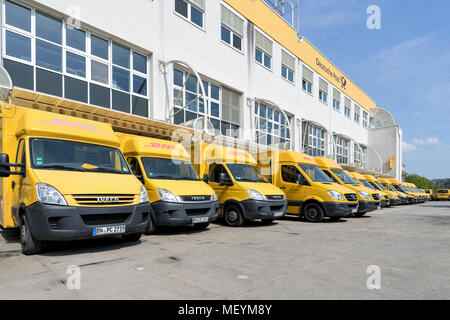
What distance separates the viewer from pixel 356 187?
13.4 meters

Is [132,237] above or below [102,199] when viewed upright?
below

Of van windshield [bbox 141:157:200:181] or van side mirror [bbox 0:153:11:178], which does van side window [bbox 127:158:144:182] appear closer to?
van windshield [bbox 141:157:200:181]

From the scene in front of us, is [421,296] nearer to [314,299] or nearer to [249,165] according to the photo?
[314,299]

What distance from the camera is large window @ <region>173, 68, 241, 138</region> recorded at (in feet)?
48.1

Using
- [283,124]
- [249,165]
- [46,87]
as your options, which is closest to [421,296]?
[249,165]

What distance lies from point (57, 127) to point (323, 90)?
27733 millimetres

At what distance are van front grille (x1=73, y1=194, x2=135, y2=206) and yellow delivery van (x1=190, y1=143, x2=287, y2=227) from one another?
3.74 m

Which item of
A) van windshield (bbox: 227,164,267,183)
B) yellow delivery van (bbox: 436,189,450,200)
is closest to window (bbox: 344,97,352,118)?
yellow delivery van (bbox: 436,189,450,200)

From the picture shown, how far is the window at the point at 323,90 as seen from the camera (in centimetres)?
2968

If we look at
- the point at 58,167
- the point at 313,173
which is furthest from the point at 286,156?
the point at 58,167

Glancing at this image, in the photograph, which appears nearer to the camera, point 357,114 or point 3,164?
point 3,164

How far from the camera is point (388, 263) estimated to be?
494 cm

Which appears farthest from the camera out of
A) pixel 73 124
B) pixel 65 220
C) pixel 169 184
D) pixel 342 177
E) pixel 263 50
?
pixel 263 50

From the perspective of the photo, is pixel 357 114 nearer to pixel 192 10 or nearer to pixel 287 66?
pixel 287 66
